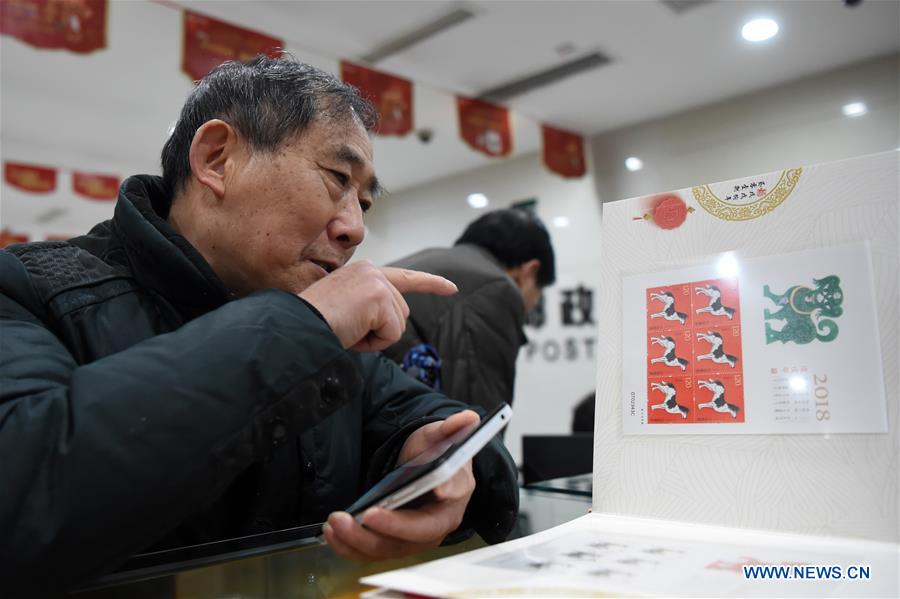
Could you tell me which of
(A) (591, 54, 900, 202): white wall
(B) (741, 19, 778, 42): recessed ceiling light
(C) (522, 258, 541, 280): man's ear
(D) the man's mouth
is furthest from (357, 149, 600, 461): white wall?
(D) the man's mouth

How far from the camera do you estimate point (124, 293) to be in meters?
0.79

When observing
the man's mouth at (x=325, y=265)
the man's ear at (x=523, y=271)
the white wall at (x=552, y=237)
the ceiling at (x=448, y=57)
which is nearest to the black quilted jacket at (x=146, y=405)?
the man's mouth at (x=325, y=265)

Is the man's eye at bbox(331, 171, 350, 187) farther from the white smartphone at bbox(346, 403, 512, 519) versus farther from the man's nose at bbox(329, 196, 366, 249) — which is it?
the white smartphone at bbox(346, 403, 512, 519)

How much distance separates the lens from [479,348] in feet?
5.89

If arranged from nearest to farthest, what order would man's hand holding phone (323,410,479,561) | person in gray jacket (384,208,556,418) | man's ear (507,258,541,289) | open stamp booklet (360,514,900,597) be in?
1. open stamp booklet (360,514,900,597)
2. man's hand holding phone (323,410,479,561)
3. person in gray jacket (384,208,556,418)
4. man's ear (507,258,541,289)

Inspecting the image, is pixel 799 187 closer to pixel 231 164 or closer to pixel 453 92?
pixel 231 164

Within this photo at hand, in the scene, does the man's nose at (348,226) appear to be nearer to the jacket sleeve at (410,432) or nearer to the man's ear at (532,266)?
the jacket sleeve at (410,432)

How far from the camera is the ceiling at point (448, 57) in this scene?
345 centimetres

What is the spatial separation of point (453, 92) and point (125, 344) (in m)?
4.00

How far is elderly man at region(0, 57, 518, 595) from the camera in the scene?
504 mm

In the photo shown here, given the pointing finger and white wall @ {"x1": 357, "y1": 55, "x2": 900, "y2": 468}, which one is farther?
white wall @ {"x1": 357, "y1": 55, "x2": 900, "y2": 468}

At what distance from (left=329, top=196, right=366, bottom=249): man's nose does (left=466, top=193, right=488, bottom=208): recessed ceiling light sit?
4606 mm

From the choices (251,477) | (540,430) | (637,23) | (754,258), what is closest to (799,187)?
(754,258)

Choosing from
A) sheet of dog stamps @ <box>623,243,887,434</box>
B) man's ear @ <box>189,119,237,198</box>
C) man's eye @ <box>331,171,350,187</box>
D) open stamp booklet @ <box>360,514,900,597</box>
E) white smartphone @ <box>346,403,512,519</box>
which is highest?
man's ear @ <box>189,119,237,198</box>
